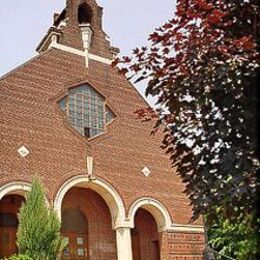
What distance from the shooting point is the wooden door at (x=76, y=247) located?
19.4 m

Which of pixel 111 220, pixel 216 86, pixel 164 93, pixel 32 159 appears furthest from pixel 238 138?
pixel 111 220

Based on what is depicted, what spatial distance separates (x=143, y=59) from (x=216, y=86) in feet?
3.81

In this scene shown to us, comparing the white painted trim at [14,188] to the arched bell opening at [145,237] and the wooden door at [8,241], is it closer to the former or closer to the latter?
the wooden door at [8,241]

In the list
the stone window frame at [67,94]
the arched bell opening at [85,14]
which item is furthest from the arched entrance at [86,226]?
the arched bell opening at [85,14]

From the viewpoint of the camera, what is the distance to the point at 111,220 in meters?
20.1

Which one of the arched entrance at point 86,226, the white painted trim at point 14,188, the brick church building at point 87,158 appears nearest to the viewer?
the white painted trim at point 14,188

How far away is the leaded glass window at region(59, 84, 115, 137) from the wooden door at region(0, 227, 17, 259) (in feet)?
15.4

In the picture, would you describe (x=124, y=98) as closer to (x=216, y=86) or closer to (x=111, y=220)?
(x=111, y=220)

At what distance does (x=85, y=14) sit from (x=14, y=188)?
10448 mm

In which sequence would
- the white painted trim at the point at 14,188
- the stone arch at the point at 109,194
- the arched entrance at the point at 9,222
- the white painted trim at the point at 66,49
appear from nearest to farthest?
the white painted trim at the point at 14,188, the arched entrance at the point at 9,222, the stone arch at the point at 109,194, the white painted trim at the point at 66,49

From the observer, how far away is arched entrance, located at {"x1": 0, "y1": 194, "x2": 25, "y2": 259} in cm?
1775

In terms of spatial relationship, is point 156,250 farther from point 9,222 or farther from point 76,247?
point 9,222

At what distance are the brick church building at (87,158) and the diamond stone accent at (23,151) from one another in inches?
1.5

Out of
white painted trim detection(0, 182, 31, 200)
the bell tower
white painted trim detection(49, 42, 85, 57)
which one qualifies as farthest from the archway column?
white painted trim detection(49, 42, 85, 57)
